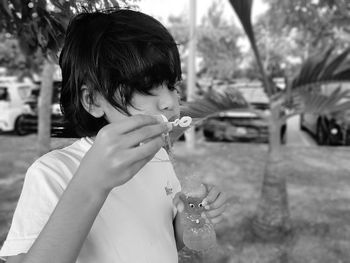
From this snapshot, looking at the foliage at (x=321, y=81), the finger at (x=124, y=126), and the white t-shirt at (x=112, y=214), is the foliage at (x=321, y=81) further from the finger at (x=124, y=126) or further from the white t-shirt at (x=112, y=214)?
the finger at (x=124, y=126)

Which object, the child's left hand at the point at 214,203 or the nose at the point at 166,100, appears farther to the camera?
the child's left hand at the point at 214,203

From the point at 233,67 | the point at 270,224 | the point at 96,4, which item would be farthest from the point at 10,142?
the point at 233,67

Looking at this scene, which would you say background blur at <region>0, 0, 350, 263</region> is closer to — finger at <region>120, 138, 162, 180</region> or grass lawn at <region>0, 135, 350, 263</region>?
grass lawn at <region>0, 135, 350, 263</region>

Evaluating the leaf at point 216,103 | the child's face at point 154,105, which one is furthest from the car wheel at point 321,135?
the child's face at point 154,105

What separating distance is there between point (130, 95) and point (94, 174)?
245 mm

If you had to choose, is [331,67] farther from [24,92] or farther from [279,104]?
[24,92]

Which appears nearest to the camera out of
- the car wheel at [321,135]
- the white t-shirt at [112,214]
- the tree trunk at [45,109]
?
the white t-shirt at [112,214]

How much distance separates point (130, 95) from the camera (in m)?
0.81

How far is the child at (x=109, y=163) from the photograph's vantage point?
0.62 meters

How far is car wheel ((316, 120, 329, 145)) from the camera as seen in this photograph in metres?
8.17

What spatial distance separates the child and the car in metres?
8.46

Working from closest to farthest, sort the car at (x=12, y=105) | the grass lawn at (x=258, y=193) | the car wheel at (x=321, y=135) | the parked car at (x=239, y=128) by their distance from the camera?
the grass lawn at (x=258, y=193)
the parked car at (x=239, y=128)
the car wheel at (x=321, y=135)
the car at (x=12, y=105)

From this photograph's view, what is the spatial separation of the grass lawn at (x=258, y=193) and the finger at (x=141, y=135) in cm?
39

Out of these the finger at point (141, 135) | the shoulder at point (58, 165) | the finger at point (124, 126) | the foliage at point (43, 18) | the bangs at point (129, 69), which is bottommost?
the shoulder at point (58, 165)
